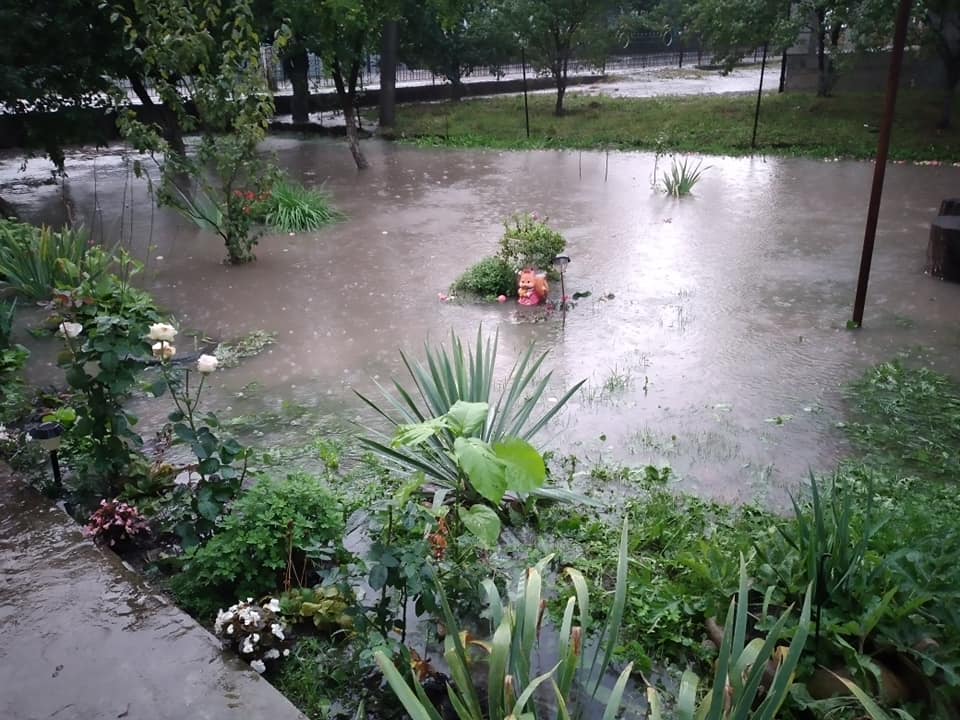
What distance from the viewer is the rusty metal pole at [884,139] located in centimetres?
478

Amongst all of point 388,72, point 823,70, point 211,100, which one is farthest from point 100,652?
point 823,70

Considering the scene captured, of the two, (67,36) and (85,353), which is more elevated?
(67,36)

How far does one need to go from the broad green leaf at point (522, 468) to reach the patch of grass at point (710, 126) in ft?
36.6

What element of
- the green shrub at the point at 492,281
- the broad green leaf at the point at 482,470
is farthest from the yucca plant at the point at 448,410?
the green shrub at the point at 492,281

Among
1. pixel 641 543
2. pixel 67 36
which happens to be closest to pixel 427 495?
pixel 641 543

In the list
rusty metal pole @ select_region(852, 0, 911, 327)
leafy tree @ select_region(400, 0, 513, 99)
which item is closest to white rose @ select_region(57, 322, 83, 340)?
rusty metal pole @ select_region(852, 0, 911, 327)

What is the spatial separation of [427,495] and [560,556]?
2.17ft

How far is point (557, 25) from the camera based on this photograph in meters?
18.0

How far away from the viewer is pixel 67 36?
966 cm

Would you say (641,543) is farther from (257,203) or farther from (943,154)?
(943,154)

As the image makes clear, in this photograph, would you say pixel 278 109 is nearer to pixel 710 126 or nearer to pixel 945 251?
pixel 710 126

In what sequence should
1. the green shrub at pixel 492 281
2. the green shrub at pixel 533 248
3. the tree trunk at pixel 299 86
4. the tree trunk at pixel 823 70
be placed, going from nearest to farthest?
1. the green shrub at pixel 492 281
2. the green shrub at pixel 533 248
3. the tree trunk at pixel 823 70
4. the tree trunk at pixel 299 86

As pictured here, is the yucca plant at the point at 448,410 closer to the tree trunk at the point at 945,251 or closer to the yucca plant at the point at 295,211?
the tree trunk at the point at 945,251

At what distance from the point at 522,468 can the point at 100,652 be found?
138 cm
